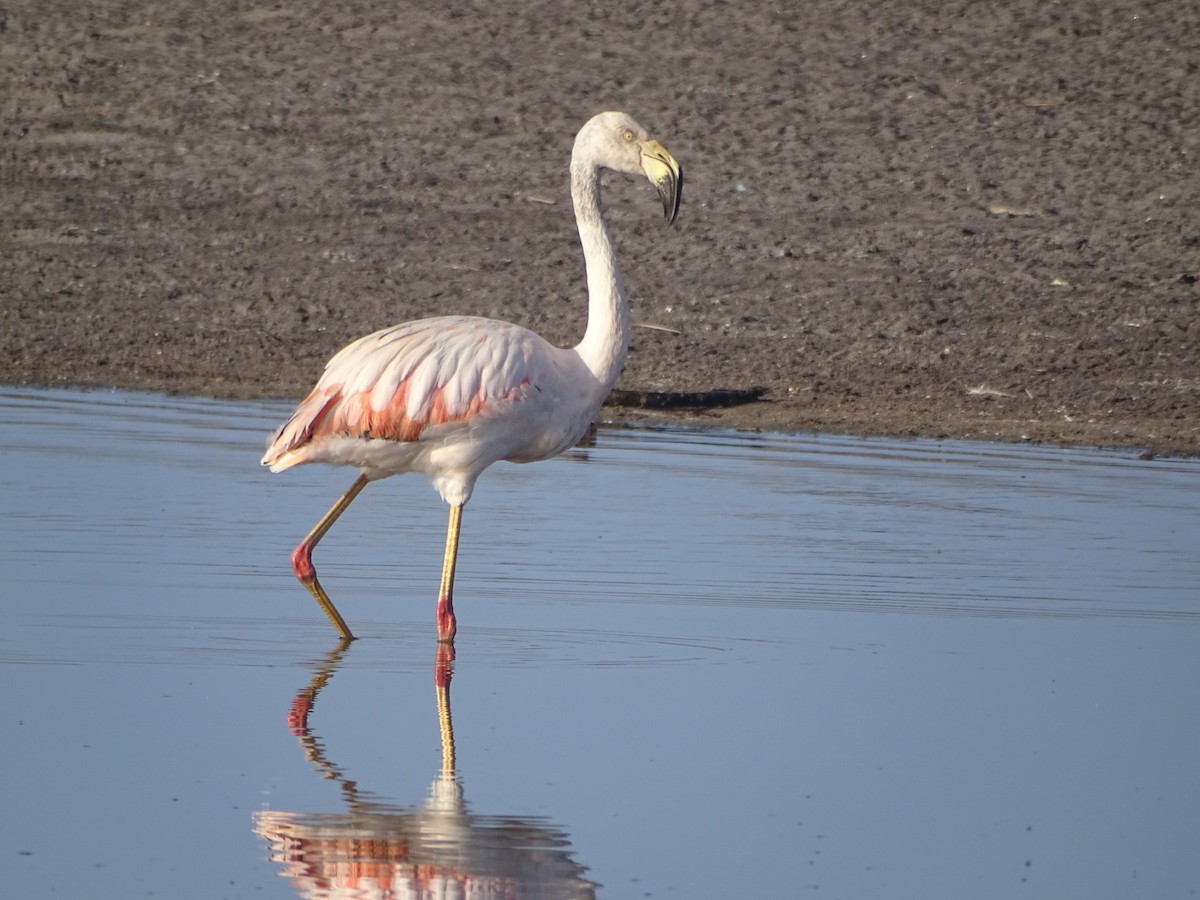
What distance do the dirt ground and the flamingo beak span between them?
509 cm

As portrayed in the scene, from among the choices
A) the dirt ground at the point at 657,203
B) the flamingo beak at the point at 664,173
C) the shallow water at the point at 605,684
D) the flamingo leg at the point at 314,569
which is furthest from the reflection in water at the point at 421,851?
the dirt ground at the point at 657,203

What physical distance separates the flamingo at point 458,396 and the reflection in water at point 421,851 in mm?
1970

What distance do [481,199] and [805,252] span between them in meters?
2.90

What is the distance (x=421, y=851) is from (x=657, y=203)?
11.9 meters

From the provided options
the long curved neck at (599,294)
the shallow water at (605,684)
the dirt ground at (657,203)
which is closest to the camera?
the shallow water at (605,684)

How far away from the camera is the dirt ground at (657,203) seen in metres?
13.4

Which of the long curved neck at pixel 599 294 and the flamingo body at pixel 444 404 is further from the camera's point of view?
the long curved neck at pixel 599 294

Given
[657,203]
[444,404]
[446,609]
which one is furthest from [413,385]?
[657,203]

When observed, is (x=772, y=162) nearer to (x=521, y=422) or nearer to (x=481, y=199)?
(x=481, y=199)

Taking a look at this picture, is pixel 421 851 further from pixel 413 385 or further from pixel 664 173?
pixel 664 173

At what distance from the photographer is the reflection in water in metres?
4.21

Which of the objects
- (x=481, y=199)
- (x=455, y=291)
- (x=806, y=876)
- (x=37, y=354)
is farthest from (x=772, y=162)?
(x=806, y=876)

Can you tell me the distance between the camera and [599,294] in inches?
284

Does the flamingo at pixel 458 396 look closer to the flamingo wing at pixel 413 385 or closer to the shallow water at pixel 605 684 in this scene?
the flamingo wing at pixel 413 385
